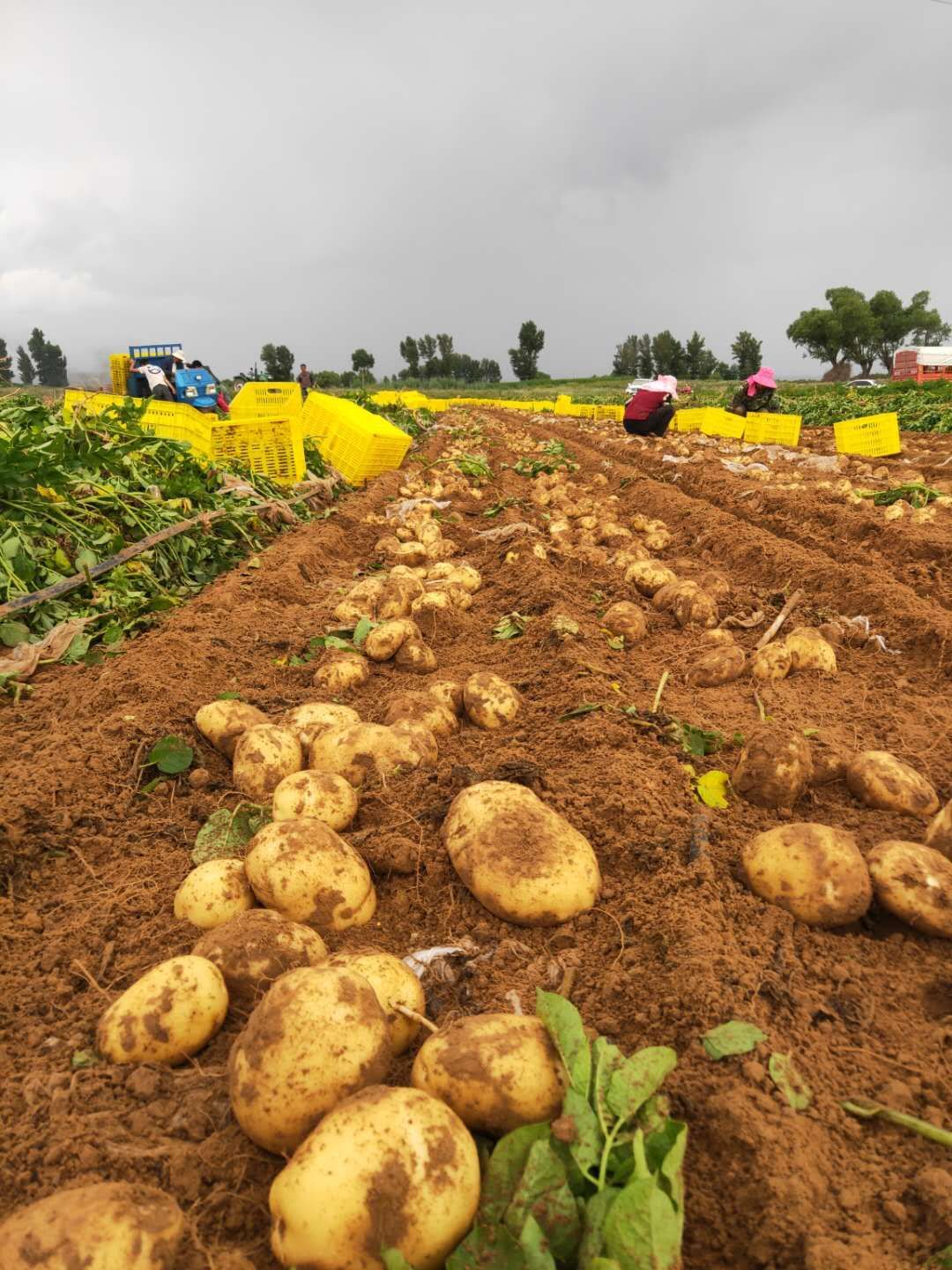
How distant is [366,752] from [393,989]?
1.10 m

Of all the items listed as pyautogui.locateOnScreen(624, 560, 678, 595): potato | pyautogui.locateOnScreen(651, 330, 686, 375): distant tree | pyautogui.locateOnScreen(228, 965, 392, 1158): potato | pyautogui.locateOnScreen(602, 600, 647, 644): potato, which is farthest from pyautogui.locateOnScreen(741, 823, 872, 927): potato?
pyautogui.locateOnScreen(651, 330, 686, 375): distant tree

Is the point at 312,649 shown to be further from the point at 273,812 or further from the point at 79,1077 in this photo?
the point at 79,1077

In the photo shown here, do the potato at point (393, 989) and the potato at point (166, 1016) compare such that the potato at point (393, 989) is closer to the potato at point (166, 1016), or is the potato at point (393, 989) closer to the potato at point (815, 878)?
the potato at point (166, 1016)

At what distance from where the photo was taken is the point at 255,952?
1865mm

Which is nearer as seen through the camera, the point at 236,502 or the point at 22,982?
the point at 22,982

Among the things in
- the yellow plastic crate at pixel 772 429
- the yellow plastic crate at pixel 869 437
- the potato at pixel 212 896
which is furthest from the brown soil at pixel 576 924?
the yellow plastic crate at pixel 772 429

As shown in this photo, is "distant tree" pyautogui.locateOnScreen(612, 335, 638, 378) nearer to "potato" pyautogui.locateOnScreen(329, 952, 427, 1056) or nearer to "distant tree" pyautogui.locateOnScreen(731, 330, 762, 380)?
"distant tree" pyautogui.locateOnScreen(731, 330, 762, 380)

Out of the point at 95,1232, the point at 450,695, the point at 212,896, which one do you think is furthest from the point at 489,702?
the point at 95,1232

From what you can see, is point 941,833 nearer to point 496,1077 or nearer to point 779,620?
point 496,1077

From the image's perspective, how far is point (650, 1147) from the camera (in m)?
1.32

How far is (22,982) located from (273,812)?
2.83 ft

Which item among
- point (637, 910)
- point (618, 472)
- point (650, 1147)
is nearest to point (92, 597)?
point (637, 910)

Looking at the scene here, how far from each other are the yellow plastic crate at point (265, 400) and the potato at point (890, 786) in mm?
9462

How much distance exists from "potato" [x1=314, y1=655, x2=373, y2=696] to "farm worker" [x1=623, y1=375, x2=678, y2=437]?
49.7ft
